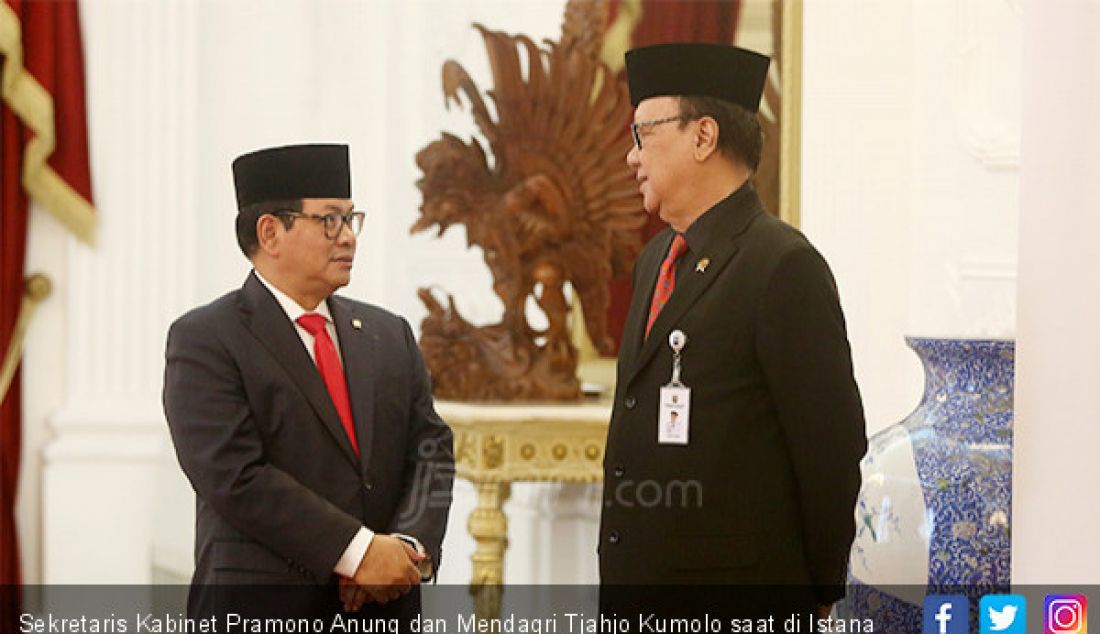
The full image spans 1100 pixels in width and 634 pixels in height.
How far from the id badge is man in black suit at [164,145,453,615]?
50 centimetres

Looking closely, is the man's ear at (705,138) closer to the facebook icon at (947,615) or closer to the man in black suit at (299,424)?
the man in black suit at (299,424)

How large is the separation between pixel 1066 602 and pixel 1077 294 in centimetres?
52

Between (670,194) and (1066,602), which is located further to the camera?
(670,194)

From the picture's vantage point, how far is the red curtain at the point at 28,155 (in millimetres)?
4980

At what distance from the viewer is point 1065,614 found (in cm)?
250

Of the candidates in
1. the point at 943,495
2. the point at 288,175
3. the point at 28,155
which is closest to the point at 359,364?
the point at 288,175

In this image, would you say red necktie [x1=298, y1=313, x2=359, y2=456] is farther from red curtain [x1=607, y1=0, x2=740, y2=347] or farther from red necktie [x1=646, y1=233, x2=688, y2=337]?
red curtain [x1=607, y1=0, x2=740, y2=347]

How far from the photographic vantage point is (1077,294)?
2332mm

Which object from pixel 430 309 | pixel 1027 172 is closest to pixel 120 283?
pixel 430 309

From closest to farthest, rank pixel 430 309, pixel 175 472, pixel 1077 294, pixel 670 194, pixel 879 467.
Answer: pixel 1077 294
pixel 670 194
pixel 879 467
pixel 430 309
pixel 175 472

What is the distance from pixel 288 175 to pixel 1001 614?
1.64 metres

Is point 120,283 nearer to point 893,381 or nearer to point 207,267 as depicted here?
point 207,267

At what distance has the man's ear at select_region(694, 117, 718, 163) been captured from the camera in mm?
2842

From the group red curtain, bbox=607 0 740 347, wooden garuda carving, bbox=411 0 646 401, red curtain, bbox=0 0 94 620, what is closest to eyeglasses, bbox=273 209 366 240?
wooden garuda carving, bbox=411 0 646 401
